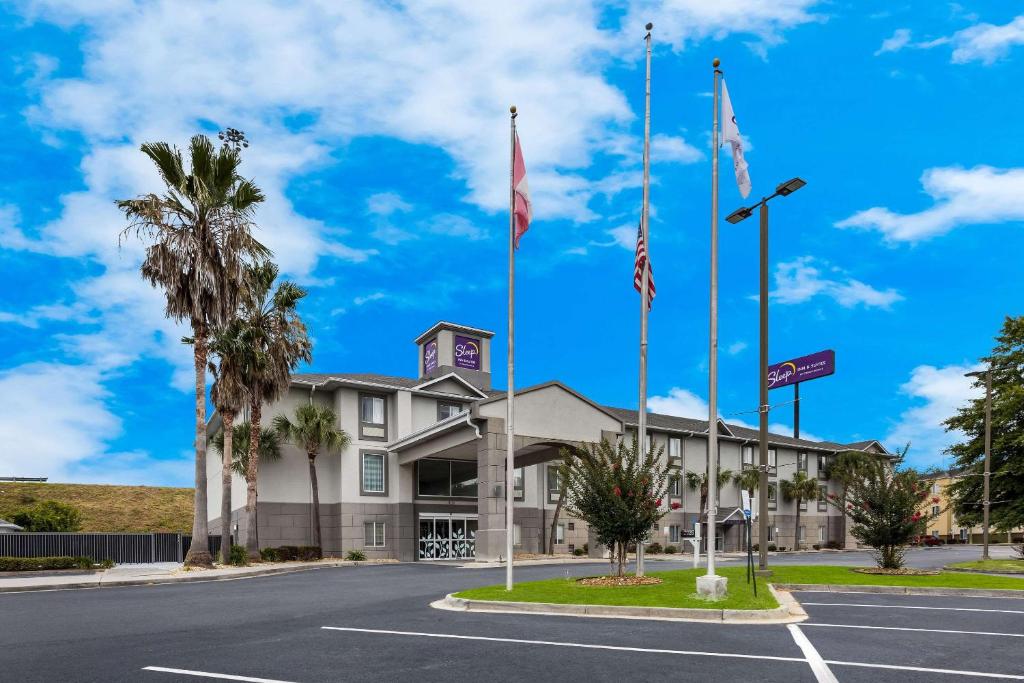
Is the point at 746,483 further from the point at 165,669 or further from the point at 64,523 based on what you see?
the point at 165,669

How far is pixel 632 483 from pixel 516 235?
23.2ft

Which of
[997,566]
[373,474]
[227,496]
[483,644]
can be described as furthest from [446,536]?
[483,644]

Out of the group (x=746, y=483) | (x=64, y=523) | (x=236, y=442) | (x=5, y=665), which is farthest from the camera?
(x=746, y=483)

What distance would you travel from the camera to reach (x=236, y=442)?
40594 millimetres

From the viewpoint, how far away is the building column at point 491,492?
119ft

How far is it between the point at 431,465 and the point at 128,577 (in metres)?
20.0

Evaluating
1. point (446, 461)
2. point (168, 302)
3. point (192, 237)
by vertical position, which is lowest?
point (446, 461)

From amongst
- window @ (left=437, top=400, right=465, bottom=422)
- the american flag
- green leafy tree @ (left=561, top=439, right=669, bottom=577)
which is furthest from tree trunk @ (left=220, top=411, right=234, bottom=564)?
the american flag

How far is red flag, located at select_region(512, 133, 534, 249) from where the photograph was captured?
66.2 ft

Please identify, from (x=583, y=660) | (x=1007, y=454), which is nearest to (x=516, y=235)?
(x=583, y=660)

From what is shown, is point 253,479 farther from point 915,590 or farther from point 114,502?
point 114,502

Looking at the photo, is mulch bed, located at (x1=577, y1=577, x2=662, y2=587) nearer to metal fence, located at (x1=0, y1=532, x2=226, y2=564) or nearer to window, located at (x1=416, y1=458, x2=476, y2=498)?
metal fence, located at (x1=0, y1=532, x2=226, y2=564)

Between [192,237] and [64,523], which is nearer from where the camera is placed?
[192,237]

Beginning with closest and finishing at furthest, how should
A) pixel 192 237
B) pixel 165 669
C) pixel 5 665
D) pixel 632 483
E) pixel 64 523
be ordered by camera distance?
pixel 165 669 < pixel 5 665 < pixel 632 483 < pixel 192 237 < pixel 64 523
